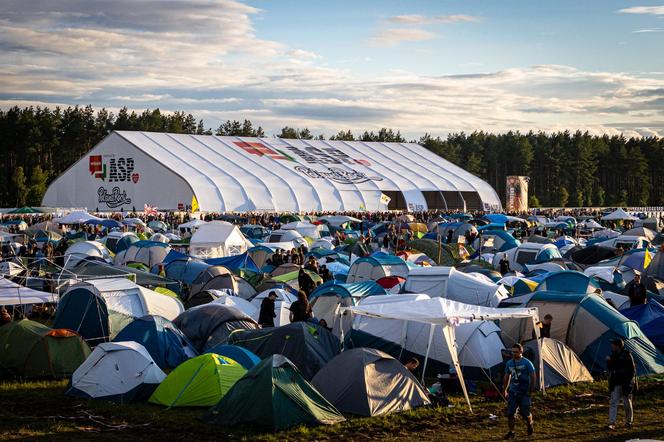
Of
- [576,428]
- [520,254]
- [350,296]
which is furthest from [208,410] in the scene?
[520,254]

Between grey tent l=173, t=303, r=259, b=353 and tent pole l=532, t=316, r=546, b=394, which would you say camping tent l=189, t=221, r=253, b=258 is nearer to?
grey tent l=173, t=303, r=259, b=353

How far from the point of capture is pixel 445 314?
12.2m

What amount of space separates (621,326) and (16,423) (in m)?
9.72

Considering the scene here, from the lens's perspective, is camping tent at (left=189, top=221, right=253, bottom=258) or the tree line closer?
camping tent at (left=189, top=221, right=253, bottom=258)

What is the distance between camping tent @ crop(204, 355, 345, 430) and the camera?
10836 millimetres

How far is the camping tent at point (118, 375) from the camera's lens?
12492 mm

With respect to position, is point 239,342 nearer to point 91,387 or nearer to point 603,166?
point 91,387

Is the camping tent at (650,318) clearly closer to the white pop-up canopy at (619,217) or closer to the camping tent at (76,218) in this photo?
the camping tent at (76,218)

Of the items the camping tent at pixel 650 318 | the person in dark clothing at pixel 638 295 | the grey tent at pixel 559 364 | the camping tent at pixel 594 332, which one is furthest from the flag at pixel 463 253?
the grey tent at pixel 559 364

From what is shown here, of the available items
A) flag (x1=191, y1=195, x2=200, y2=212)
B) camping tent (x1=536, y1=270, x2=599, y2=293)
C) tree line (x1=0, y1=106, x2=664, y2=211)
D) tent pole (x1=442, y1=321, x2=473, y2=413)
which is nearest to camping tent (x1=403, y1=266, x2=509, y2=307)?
camping tent (x1=536, y1=270, x2=599, y2=293)

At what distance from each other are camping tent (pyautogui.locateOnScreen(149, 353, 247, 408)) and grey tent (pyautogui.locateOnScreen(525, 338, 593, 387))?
467 centimetres

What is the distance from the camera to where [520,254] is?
29.9 m

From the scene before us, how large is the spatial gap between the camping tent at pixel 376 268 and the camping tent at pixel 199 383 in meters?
11.5

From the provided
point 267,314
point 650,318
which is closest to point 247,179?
point 267,314
